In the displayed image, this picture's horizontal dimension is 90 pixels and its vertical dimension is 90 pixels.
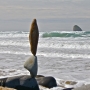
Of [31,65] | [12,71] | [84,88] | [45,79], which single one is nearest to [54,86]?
[45,79]

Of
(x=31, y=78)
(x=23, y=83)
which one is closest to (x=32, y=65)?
(x=31, y=78)

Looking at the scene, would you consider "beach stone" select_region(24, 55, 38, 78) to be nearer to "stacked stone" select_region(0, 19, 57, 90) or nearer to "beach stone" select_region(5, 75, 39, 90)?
"stacked stone" select_region(0, 19, 57, 90)

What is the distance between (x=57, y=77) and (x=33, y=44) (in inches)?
118

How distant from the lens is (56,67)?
14.3 m

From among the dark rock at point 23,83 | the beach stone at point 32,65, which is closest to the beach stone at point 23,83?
the dark rock at point 23,83

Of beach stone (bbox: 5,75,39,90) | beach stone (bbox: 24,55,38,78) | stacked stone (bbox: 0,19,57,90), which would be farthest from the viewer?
beach stone (bbox: 24,55,38,78)

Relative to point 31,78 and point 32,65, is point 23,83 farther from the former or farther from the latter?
point 32,65

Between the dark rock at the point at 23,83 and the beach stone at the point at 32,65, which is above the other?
the beach stone at the point at 32,65

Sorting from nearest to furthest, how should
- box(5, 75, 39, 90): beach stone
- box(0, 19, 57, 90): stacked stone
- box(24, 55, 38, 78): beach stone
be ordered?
1. box(0, 19, 57, 90): stacked stone
2. box(5, 75, 39, 90): beach stone
3. box(24, 55, 38, 78): beach stone

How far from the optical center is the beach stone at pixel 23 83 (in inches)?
363

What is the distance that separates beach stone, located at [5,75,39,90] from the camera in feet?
30.3

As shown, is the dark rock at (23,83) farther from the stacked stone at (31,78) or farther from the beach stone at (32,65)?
the beach stone at (32,65)

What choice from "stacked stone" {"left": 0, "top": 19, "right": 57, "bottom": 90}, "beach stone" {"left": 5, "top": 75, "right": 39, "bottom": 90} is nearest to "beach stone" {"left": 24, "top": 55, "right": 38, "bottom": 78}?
"stacked stone" {"left": 0, "top": 19, "right": 57, "bottom": 90}

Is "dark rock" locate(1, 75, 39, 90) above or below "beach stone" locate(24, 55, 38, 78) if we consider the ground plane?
below
